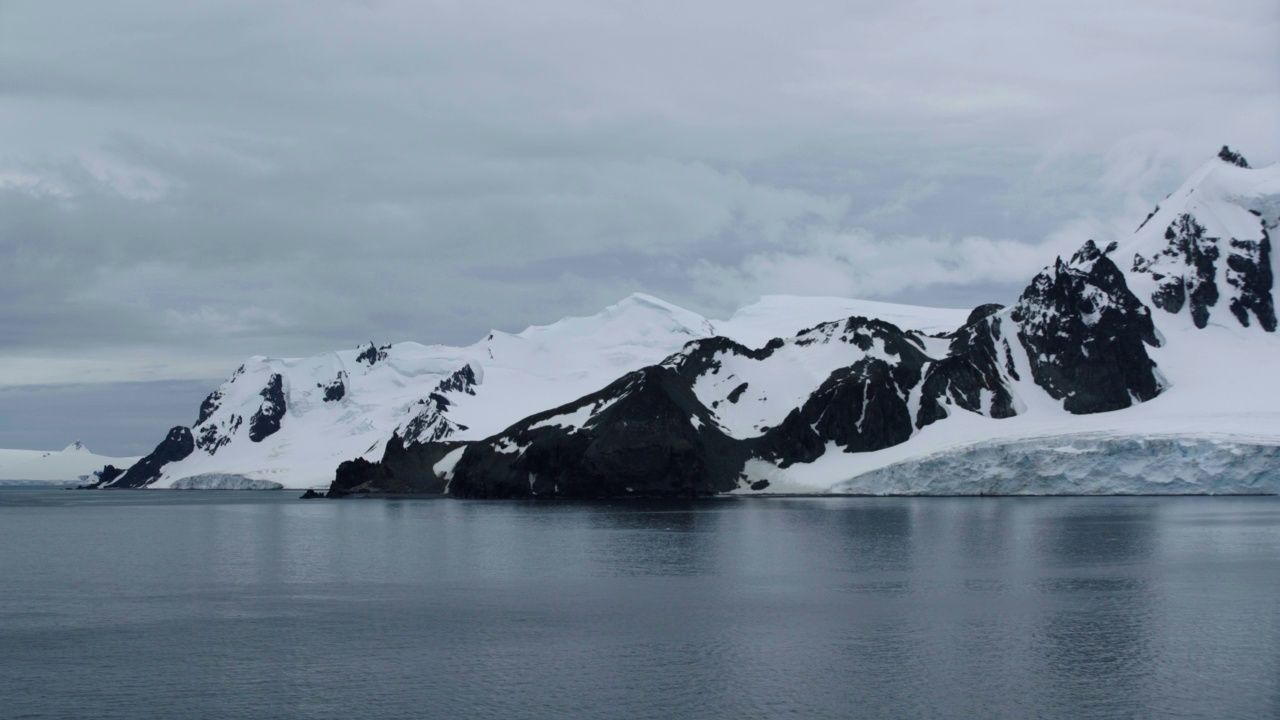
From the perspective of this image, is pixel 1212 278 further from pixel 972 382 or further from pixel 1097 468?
pixel 1097 468

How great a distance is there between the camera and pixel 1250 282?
188375mm

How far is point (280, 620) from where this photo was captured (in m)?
54.0

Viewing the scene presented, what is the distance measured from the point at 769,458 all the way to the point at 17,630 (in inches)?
5328

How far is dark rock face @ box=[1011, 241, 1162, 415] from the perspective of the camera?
558 ft

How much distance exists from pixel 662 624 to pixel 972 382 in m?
131

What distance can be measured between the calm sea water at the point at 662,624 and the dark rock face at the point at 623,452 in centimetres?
6741

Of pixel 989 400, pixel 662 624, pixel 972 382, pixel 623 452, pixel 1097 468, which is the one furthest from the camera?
pixel 972 382

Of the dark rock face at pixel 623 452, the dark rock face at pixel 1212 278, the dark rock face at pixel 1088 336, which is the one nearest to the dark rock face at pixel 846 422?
the dark rock face at pixel 623 452

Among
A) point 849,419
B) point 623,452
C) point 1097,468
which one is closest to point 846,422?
point 849,419

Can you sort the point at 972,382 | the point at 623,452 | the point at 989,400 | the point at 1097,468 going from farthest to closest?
the point at 972,382 → the point at 989,400 → the point at 623,452 → the point at 1097,468

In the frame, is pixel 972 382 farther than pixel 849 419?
No

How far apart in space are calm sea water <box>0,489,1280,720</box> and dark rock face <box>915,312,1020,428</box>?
7052 cm

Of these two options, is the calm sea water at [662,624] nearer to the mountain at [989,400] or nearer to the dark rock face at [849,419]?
the mountain at [989,400]

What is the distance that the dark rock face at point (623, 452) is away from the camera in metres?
168
